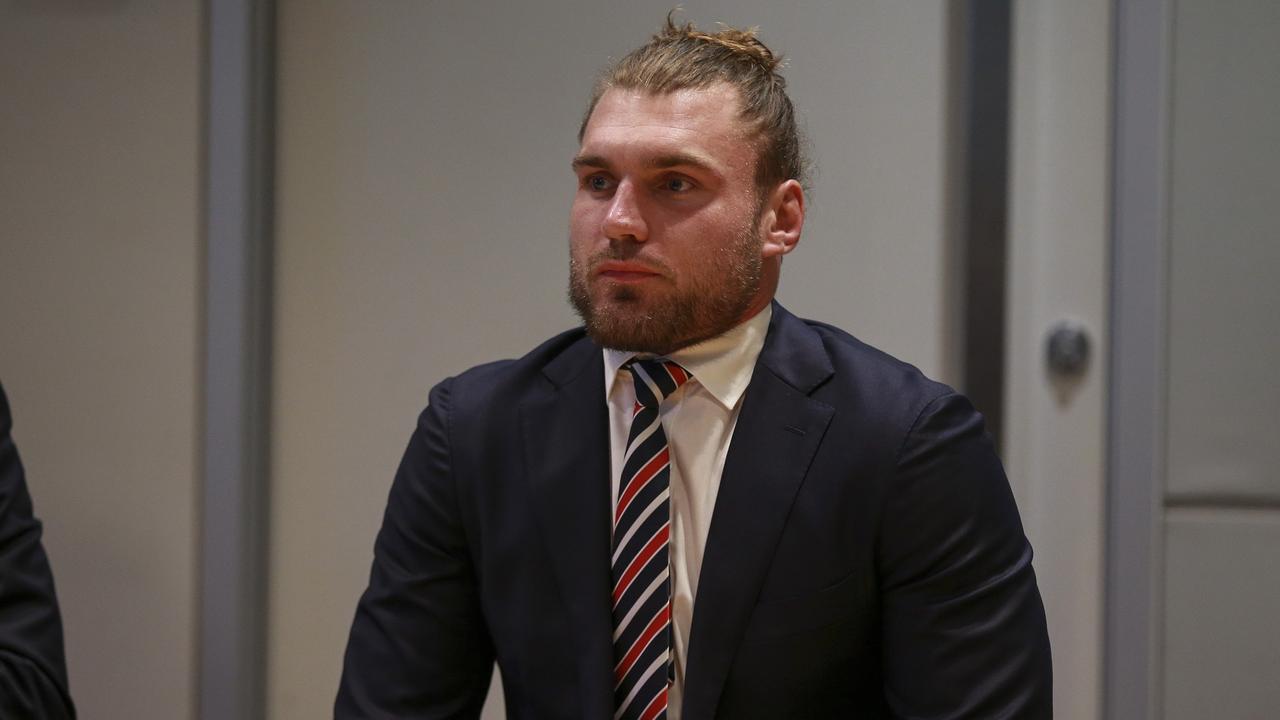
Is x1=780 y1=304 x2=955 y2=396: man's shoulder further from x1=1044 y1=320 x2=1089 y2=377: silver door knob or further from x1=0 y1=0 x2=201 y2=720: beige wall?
x1=0 y1=0 x2=201 y2=720: beige wall

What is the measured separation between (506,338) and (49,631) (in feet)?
2.87

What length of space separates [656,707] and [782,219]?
472 millimetres

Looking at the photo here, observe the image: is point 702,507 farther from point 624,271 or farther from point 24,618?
point 24,618

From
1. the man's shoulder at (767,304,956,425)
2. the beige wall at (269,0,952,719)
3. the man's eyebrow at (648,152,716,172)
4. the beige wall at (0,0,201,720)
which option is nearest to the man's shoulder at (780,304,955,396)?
the man's shoulder at (767,304,956,425)

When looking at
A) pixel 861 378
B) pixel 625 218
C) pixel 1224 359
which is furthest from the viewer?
pixel 1224 359

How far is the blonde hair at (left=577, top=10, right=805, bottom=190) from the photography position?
109 cm

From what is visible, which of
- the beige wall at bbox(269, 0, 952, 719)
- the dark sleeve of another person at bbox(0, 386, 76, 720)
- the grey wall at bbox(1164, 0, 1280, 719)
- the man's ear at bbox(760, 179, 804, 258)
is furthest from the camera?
the beige wall at bbox(269, 0, 952, 719)

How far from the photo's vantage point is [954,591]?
41.6 inches

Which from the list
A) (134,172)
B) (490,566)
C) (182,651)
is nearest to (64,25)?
(134,172)

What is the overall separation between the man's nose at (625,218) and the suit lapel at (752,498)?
0.62ft

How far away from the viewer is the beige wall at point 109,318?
1.83m

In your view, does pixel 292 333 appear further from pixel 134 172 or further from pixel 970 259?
pixel 970 259

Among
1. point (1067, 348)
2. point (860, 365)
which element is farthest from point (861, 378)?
point (1067, 348)

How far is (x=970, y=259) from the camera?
171 centimetres
